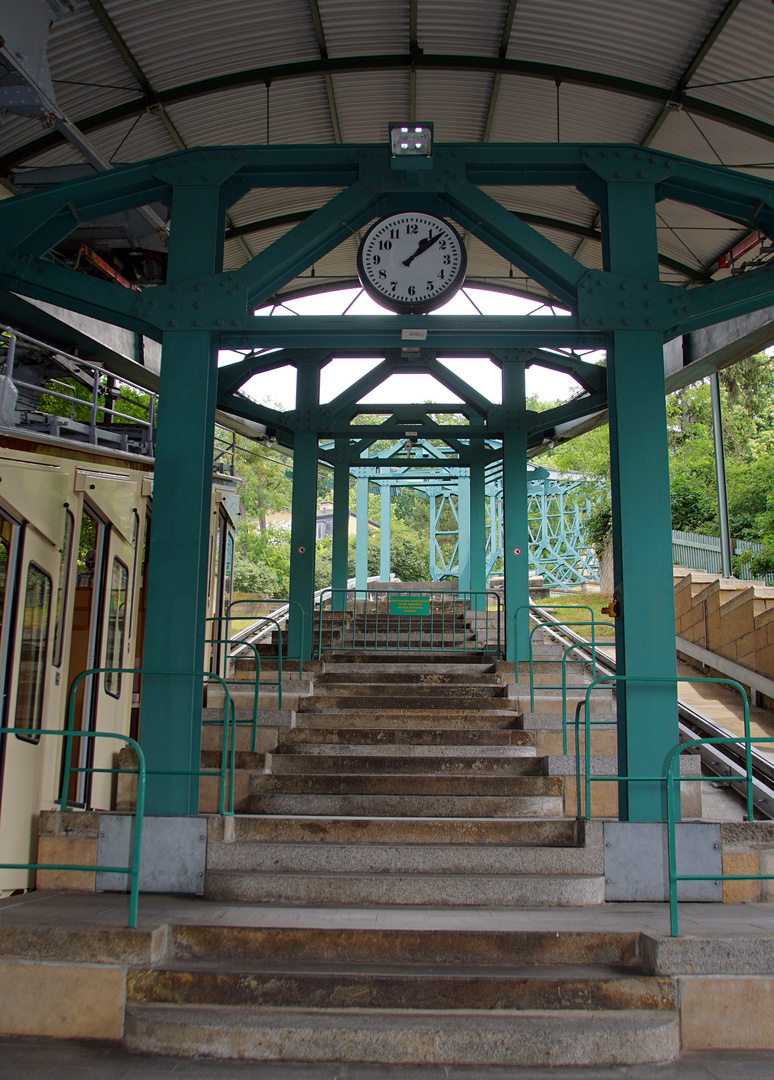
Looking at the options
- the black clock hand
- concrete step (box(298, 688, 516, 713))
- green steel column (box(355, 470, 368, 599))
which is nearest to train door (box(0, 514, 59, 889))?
concrete step (box(298, 688, 516, 713))

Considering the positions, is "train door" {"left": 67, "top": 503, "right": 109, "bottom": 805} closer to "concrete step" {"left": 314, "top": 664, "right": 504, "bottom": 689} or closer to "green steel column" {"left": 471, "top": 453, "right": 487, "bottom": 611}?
"concrete step" {"left": 314, "top": 664, "right": 504, "bottom": 689}

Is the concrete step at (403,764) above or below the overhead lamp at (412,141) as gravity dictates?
below

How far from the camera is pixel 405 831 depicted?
22.4 ft

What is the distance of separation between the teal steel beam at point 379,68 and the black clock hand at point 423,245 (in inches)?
170

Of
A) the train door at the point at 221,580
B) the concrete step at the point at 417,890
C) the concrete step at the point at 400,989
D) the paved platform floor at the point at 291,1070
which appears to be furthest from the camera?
the train door at the point at 221,580

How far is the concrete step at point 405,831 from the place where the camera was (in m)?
6.73

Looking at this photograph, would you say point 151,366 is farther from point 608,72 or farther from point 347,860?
point 347,860

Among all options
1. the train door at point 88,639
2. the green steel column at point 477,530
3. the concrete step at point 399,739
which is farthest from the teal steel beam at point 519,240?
the green steel column at point 477,530

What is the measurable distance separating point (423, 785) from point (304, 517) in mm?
6622

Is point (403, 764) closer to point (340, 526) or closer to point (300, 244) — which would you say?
point (300, 244)

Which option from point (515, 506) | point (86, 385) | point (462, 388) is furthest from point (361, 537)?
point (86, 385)

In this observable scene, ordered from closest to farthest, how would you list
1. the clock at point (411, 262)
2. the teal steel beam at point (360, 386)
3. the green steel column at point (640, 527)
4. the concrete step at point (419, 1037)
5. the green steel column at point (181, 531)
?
the concrete step at point (419, 1037) < the green steel column at point (640, 527) < the green steel column at point (181, 531) < the clock at point (411, 262) < the teal steel beam at point (360, 386)

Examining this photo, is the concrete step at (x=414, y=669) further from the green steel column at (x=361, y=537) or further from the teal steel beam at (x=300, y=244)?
the green steel column at (x=361, y=537)

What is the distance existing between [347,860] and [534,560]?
2837 centimetres
